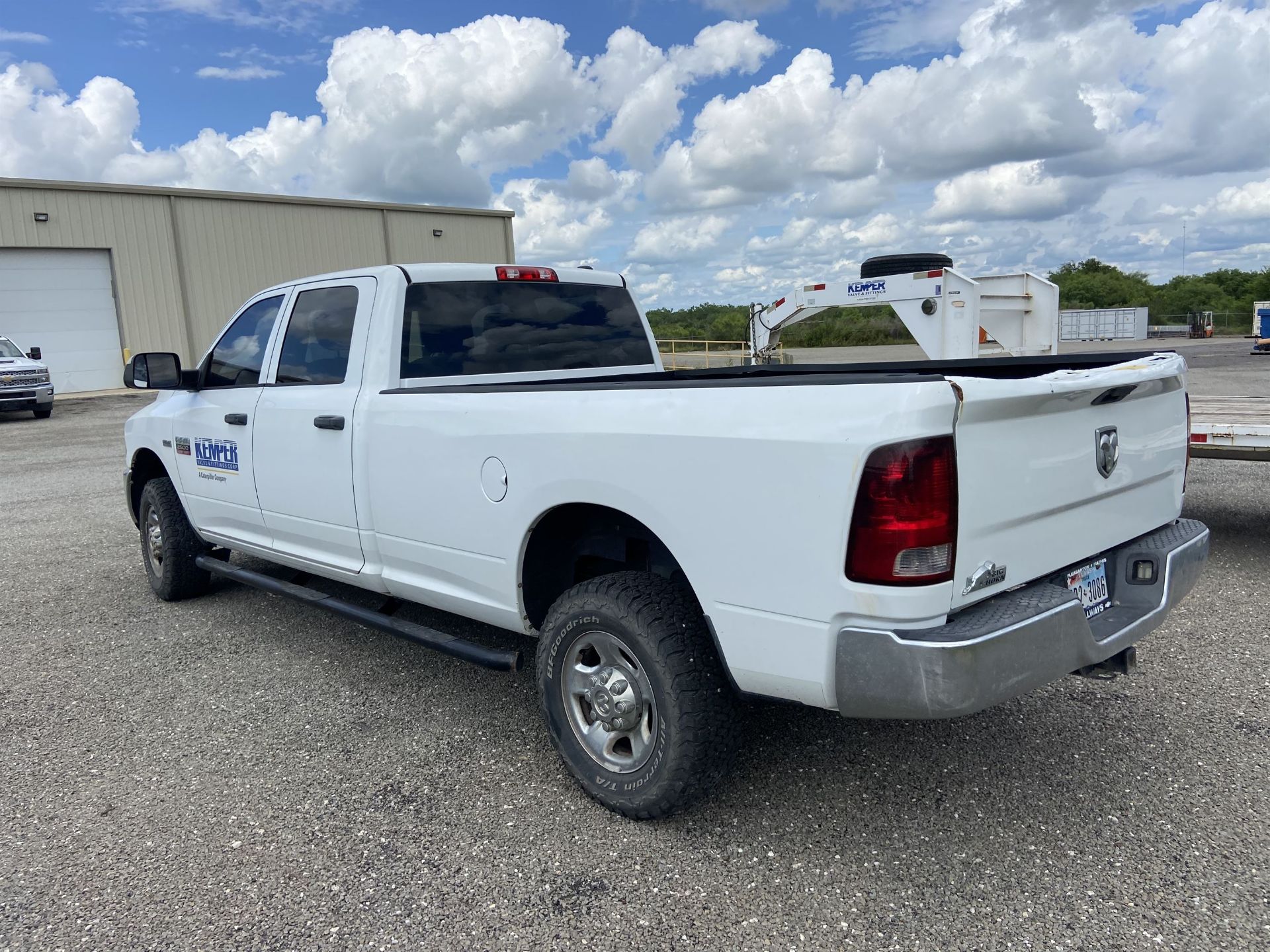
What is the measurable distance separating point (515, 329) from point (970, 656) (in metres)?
2.83

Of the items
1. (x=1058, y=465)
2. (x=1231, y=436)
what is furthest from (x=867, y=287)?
(x=1058, y=465)

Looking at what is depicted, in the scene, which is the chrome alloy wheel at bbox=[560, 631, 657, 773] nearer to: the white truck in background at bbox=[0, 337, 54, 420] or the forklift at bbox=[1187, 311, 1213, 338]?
the white truck in background at bbox=[0, 337, 54, 420]

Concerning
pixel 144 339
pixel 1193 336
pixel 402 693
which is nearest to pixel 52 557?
pixel 402 693

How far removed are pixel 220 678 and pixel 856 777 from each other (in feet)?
10.2

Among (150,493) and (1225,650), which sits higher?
(150,493)

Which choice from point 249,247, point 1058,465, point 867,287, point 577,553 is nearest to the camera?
point 1058,465

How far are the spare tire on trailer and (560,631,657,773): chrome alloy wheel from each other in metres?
9.35

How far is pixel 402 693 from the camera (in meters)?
4.36

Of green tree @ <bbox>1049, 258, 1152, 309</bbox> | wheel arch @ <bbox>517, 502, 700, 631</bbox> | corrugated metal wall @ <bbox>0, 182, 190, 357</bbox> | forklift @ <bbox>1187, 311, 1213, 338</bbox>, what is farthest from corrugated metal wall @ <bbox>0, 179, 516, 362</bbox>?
green tree @ <bbox>1049, 258, 1152, 309</bbox>

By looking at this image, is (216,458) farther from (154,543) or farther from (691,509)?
(691,509)

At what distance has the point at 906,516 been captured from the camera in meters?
2.41

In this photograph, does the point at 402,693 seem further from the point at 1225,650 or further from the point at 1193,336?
the point at 1193,336

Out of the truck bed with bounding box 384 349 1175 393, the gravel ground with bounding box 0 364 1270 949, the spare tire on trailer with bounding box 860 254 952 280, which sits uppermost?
the spare tire on trailer with bounding box 860 254 952 280

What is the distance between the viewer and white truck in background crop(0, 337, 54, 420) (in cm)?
1920
